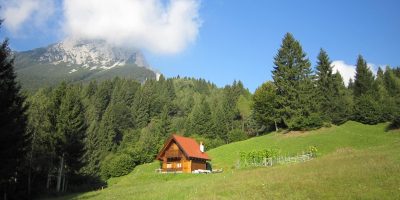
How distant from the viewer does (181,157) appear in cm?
6209

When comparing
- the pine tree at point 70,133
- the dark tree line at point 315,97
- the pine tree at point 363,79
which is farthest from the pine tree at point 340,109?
the pine tree at point 70,133

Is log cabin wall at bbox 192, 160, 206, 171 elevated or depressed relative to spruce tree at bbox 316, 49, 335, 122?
depressed

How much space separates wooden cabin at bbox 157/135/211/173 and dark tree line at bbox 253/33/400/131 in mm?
18897

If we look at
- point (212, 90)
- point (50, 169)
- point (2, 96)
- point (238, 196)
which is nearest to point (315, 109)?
point (50, 169)

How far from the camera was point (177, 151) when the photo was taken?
2464 inches

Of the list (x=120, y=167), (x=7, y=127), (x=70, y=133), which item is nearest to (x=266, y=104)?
(x=120, y=167)

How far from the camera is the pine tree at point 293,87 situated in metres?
68.5

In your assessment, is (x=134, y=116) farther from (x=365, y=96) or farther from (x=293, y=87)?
(x=365, y=96)

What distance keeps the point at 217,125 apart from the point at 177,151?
44.2 m

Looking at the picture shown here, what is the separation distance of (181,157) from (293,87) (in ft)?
88.8

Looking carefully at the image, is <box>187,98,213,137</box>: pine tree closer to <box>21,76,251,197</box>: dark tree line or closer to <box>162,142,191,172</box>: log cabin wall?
<box>21,76,251,197</box>: dark tree line

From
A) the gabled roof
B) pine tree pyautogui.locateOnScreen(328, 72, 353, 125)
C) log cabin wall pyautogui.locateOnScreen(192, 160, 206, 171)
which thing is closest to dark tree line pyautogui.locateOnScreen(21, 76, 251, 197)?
the gabled roof

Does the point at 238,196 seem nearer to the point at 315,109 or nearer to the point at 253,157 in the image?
the point at 253,157

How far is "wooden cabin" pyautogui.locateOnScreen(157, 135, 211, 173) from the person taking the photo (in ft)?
201
